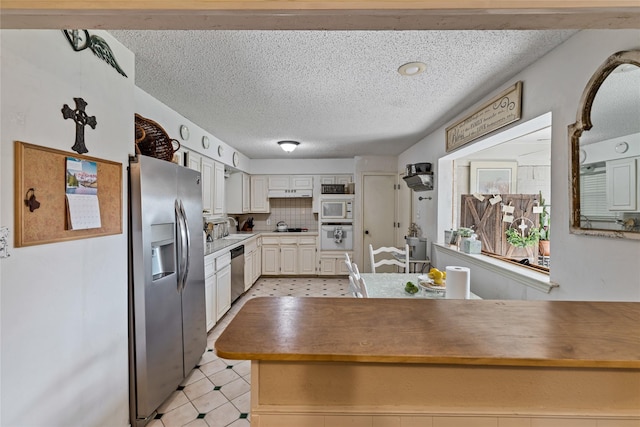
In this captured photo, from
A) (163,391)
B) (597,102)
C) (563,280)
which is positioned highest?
(597,102)

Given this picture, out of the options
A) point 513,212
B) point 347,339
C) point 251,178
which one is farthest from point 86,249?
point 251,178

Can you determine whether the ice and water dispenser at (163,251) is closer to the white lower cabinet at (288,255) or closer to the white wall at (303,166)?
the white lower cabinet at (288,255)

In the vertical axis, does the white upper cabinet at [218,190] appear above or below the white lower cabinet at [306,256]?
above

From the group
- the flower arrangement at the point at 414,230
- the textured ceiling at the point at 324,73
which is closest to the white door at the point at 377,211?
the flower arrangement at the point at 414,230

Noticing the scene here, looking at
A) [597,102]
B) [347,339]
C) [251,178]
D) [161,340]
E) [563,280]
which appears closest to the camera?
[347,339]

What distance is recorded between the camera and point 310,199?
17.8ft

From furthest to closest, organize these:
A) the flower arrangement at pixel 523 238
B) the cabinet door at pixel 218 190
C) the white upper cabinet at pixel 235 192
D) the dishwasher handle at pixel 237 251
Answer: the white upper cabinet at pixel 235 192 < the cabinet door at pixel 218 190 < the dishwasher handle at pixel 237 251 < the flower arrangement at pixel 523 238

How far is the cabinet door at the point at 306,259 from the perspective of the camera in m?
4.98

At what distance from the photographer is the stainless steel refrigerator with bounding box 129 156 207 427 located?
5.22 feet

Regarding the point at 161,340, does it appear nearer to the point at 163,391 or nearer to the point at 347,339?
the point at 163,391

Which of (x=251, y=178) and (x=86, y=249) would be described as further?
(x=251, y=178)

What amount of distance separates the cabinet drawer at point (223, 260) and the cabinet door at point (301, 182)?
224 cm

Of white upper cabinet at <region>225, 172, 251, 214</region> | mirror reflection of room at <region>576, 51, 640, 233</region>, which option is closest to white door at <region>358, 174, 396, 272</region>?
white upper cabinet at <region>225, 172, 251, 214</region>

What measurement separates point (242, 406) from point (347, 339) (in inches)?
62.1
